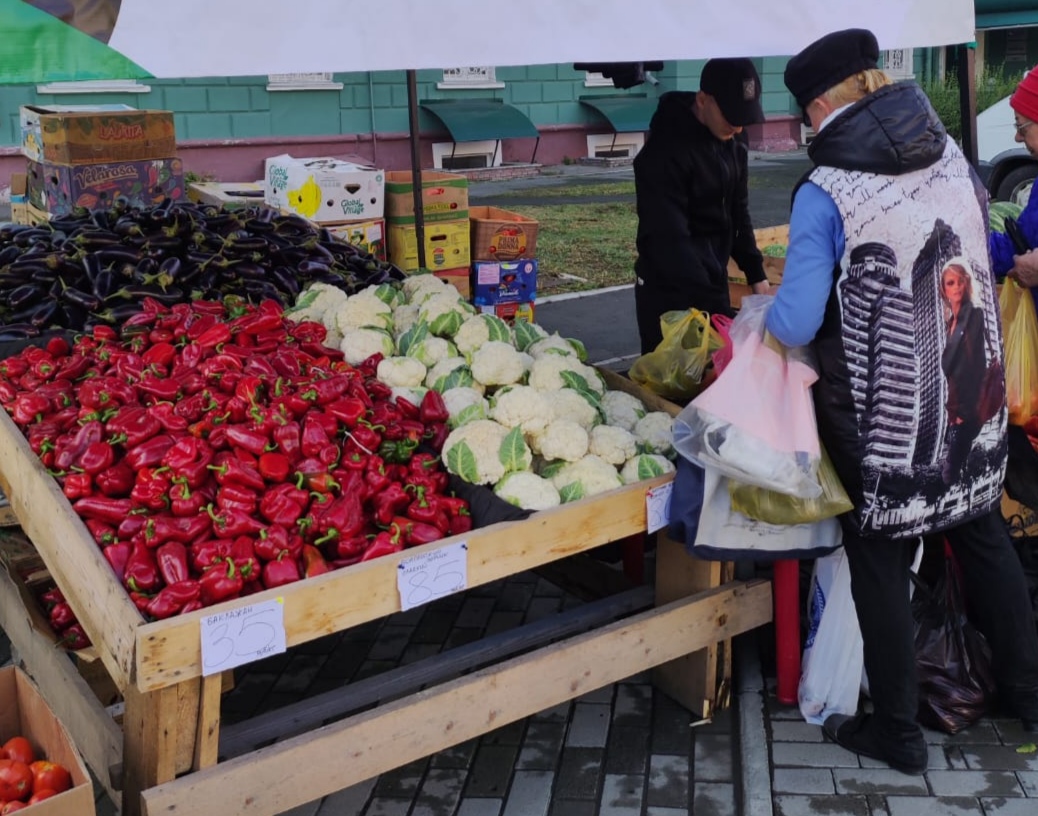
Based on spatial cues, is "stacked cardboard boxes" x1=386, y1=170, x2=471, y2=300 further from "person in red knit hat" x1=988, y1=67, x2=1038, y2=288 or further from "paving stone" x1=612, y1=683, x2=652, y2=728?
"person in red knit hat" x1=988, y1=67, x2=1038, y2=288

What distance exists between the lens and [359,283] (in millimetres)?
4512

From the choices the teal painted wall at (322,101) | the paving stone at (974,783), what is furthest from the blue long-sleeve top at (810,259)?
the teal painted wall at (322,101)

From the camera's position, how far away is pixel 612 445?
3.14m

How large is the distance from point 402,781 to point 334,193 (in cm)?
367

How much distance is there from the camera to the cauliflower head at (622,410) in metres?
3.43

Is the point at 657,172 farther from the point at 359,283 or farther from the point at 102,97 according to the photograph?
the point at 102,97

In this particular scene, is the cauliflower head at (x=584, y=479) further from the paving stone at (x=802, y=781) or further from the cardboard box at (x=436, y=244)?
the cardboard box at (x=436, y=244)

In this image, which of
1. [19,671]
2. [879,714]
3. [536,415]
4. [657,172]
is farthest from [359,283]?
→ [879,714]

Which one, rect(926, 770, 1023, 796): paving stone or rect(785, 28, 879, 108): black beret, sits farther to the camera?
rect(926, 770, 1023, 796): paving stone

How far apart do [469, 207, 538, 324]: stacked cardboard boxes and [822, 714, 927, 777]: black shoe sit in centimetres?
352

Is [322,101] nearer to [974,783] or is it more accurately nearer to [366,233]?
[366,233]

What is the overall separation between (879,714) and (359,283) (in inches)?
103

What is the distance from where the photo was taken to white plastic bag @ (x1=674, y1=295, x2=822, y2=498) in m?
2.79

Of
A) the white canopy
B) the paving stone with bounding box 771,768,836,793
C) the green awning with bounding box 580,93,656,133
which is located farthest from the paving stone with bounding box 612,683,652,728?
the green awning with bounding box 580,93,656,133
